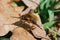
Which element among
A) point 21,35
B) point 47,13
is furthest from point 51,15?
point 21,35

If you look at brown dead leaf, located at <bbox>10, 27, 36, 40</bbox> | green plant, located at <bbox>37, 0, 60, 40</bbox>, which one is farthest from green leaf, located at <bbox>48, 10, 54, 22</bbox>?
brown dead leaf, located at <bbox>10, 27, 36, 40</bbox>

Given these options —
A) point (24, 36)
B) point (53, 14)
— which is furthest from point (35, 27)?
point (53, 14)

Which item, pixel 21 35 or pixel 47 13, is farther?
pixel 47 13

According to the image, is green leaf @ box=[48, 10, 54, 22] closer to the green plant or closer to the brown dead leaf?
the green plant

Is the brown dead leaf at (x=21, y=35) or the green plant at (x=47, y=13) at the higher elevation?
the green plant at (x=47, y=13)

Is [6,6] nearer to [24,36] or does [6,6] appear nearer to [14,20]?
[14,20]

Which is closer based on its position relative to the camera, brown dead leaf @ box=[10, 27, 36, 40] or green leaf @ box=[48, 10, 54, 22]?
brown dead leaf @ box=[10, 27, 36, 40]

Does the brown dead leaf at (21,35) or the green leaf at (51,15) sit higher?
the green leaf at (51,15)

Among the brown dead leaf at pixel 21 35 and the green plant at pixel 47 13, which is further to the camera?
the green plant at pixel 47 13

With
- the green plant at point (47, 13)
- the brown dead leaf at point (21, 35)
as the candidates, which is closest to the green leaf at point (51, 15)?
the green plant at point (47, 13)

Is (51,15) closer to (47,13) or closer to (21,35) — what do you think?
(47,13)

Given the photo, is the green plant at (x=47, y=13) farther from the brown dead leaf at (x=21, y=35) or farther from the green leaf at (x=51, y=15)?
the brown dead leaf at (x=21, y=35)

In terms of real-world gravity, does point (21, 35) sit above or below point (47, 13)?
below
